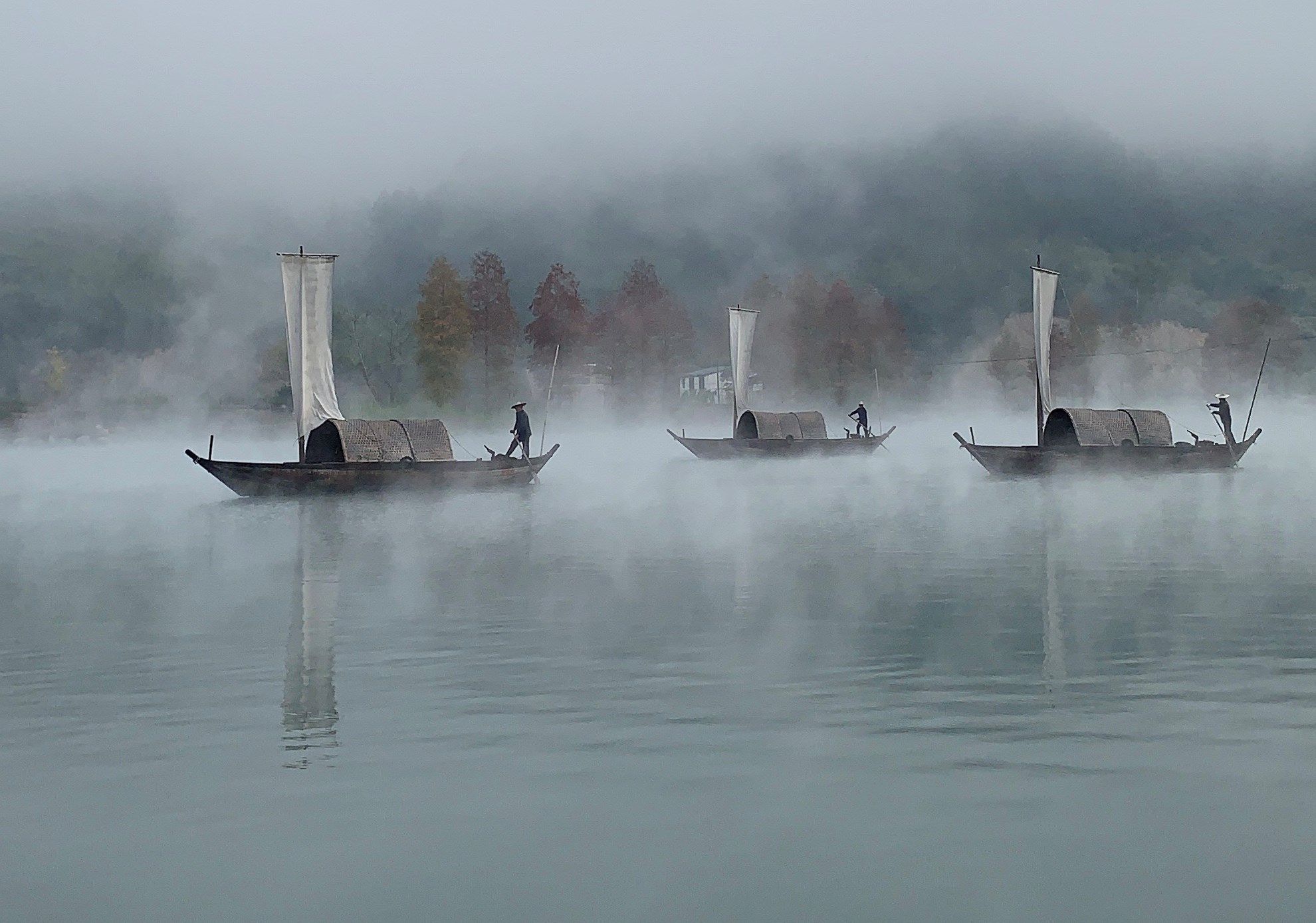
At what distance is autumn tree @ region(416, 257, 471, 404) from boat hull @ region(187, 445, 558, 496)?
73790 millimetres

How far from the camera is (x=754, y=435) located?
63.3 m

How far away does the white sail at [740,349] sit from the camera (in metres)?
61.3

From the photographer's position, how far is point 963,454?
229ft

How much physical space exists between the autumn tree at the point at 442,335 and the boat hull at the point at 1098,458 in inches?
2864

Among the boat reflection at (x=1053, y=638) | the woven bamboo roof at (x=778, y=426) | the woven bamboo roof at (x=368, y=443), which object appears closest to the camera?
the boat reflection at (x=1053, y=638)

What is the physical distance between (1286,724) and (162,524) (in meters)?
25.4

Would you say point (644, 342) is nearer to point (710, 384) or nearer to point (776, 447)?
point (710, 384)

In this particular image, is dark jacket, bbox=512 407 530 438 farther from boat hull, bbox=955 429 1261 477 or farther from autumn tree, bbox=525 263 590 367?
autumn tree, bbox=525 263 590 367

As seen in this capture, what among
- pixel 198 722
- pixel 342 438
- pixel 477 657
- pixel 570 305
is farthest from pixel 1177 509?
pixel 570 305

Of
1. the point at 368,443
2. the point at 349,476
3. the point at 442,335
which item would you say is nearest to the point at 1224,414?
the point at 368,443

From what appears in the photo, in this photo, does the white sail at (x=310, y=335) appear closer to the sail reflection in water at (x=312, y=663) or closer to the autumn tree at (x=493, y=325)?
the sail reflection in water at (x=312, y=663)

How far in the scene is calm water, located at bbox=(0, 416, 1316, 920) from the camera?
7316mm

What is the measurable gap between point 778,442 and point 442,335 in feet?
188

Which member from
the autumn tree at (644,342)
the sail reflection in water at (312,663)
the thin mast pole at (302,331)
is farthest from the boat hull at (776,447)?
the autumn tree at (644,342)
